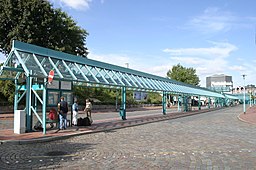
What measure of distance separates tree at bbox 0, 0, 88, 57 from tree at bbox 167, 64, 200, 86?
52.7 m

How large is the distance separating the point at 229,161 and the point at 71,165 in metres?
4.71

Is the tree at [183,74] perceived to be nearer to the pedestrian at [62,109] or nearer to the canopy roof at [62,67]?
the canopy roof at [62,67]

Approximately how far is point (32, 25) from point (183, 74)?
59.9m

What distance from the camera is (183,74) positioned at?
8362cm

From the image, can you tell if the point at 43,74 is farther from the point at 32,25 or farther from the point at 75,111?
the point at 32,25

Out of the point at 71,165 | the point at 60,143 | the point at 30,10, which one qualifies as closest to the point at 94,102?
the point at 30,10

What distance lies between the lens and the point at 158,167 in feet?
23.7

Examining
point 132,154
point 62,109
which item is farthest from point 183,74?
point 132,154

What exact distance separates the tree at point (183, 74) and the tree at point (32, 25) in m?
52.7

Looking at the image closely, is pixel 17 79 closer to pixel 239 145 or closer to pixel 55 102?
pixel 55 102

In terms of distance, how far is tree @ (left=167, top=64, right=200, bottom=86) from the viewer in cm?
8319

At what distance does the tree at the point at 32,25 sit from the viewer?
3091 cm

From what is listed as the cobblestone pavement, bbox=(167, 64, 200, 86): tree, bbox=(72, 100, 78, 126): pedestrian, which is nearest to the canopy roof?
bbox=(72, 100, 78, 126): pedestrian

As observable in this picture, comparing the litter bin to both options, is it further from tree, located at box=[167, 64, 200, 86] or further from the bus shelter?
tree, located at box=[167, 64, 200, 86]
